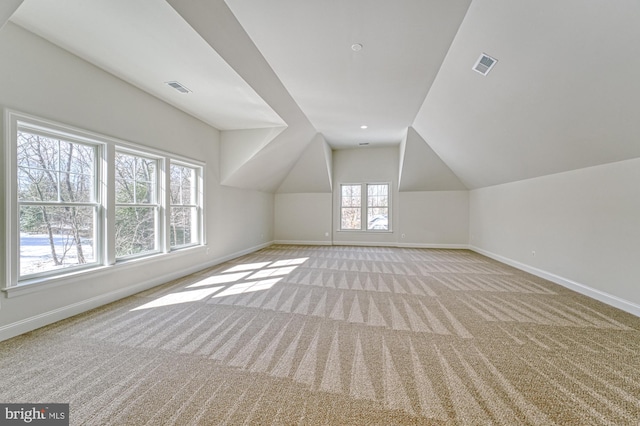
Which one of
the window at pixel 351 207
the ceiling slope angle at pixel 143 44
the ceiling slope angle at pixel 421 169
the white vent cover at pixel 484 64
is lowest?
the window at pixel 351 207

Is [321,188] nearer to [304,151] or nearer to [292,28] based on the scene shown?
[304,151]

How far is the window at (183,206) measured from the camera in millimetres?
4410

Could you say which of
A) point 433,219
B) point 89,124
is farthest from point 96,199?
point 433,219

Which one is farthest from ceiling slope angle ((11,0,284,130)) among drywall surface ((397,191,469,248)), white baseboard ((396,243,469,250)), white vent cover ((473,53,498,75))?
white baseboard ((396,243,469,250))

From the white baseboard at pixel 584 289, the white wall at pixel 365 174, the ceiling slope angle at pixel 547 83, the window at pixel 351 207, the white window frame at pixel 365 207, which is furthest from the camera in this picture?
the window at pixel 351 207

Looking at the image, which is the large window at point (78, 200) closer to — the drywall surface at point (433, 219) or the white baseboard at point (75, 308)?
the white baseboard at point (75, 308)

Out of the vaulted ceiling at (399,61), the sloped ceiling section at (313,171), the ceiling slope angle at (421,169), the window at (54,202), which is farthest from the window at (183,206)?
the ceiling slope angle at (421,169)

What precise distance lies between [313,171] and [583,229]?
18.7 feet

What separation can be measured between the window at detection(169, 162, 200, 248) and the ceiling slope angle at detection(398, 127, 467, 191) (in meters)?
4.79

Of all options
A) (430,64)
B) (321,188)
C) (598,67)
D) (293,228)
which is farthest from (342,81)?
(293,228)

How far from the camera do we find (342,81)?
367 centimetres

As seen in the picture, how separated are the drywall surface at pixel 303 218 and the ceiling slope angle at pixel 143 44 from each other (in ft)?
15.5

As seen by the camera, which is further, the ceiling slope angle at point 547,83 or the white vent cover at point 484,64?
the white vent cover at point 484,64

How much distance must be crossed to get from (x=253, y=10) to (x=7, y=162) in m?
2.57
